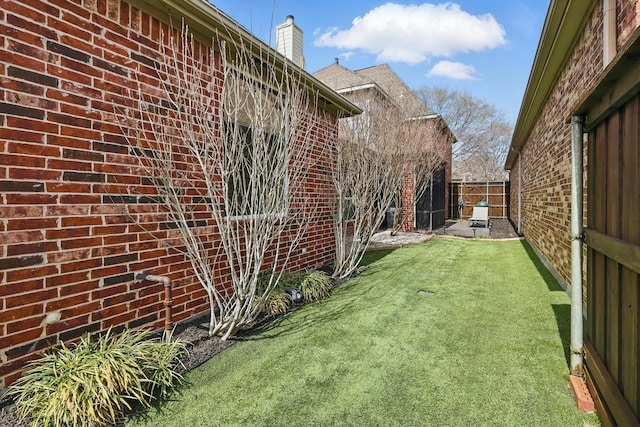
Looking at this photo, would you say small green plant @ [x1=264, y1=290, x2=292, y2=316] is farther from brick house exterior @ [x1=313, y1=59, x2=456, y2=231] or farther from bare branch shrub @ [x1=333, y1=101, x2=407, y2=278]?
brick house exterior @ [x1=313, y1=59, x2=456, y2=231]

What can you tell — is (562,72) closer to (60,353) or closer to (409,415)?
(409,415)

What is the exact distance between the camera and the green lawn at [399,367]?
2238mm

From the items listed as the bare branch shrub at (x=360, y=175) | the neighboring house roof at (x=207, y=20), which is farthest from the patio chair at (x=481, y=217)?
the neighboring house roof at (x=207, y=20)

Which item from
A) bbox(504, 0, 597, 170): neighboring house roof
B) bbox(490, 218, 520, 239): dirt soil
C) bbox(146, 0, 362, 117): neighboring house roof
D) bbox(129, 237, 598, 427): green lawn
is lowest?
bbox(129, 237, 598, 427): green lawn

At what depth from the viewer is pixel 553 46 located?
183 inches

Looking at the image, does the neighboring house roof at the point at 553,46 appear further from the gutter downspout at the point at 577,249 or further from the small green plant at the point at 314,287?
A: the small green plant at the point at 314,287

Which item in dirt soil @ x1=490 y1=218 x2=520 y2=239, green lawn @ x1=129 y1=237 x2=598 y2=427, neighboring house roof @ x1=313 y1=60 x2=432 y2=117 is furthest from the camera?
neighboring house roof @ x1=313 y1=60 x2=432 y2=117

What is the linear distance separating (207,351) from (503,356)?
2.69 m

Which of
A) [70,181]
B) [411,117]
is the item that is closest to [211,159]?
[70,181]

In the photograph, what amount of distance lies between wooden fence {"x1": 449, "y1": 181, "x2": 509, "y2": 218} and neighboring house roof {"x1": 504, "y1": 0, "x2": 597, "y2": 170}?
13424 mm

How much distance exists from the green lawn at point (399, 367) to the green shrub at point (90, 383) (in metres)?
0.19

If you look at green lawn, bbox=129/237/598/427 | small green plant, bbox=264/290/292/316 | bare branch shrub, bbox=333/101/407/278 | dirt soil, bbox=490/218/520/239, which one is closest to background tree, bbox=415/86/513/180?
dirt soil, bbox=490/218/520/239

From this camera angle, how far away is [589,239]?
2.33 metres

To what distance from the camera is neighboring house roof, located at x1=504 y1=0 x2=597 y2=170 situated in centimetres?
374
